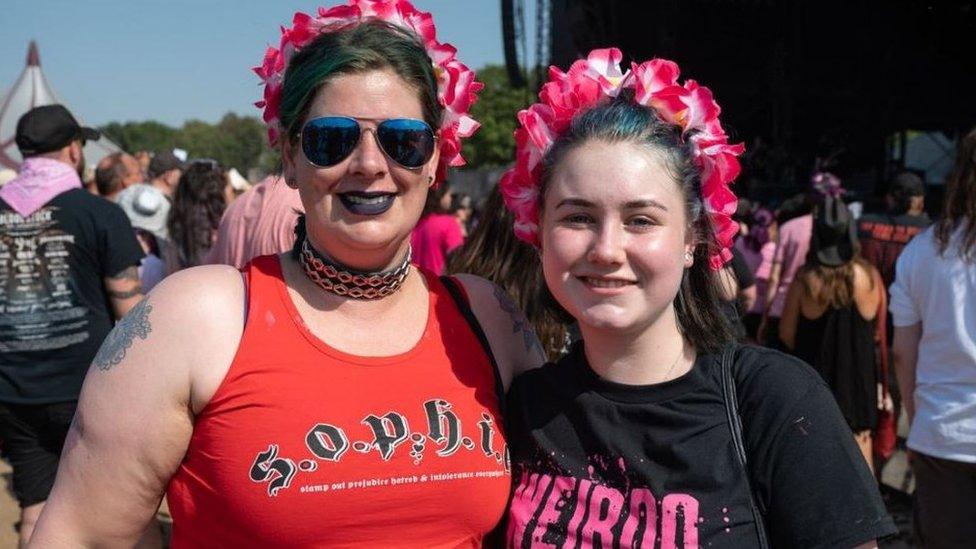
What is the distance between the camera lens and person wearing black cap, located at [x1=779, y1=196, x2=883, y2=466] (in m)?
4.32

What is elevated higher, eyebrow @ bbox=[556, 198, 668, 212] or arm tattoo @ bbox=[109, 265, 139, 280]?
eyebrow @ bbox=[556, 198, 668, 212]

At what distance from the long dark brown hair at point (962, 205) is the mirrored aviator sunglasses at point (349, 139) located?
6.67 ft

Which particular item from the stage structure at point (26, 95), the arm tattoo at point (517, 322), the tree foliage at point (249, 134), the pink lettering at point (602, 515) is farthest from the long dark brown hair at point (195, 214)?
the tree foliage at point (249, 134)

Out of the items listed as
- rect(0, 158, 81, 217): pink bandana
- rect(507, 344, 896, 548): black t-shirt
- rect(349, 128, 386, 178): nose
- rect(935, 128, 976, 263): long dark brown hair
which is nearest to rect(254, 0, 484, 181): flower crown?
rect(349, 128, 386, 178): nose

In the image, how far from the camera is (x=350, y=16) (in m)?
1.75

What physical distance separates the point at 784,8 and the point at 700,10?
4.09 ft

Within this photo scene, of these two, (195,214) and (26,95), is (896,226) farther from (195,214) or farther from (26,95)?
(26,95)

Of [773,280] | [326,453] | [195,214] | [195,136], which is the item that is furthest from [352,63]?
[195,136]

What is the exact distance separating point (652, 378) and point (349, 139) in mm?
760

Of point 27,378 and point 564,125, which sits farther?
point 27,378

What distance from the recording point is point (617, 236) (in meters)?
1.56

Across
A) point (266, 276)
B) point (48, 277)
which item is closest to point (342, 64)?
point (266, 276)

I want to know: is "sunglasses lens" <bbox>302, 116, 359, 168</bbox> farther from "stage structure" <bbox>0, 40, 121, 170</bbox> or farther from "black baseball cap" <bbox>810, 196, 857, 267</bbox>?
"stage structure" <bbox>0, 40, 121, 170</bbox>

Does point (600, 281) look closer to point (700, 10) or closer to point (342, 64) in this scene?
point (342, 64)
